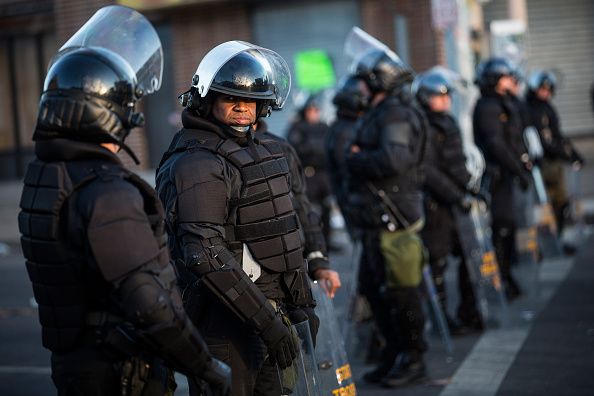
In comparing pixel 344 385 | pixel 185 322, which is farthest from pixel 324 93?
pixel 185 322

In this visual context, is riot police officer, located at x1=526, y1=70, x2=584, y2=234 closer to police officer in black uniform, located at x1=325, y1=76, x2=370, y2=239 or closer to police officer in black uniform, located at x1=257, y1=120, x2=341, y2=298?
police officer in black uniform, located at x1=325, y1=76, x2=370, y2=239

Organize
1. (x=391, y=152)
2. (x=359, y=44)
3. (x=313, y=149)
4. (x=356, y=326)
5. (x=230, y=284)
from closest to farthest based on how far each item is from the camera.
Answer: (x=230, y=284) < (x=391, y=152) < (x=356, y=326) < (x=359, y=44) < (x=313, y=149)

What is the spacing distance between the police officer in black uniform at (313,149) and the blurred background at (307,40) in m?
0.65

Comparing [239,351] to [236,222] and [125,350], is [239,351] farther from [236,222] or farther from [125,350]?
[125,350]

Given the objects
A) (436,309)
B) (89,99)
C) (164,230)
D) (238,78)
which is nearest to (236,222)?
(238,78)

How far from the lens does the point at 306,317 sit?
4.59 m

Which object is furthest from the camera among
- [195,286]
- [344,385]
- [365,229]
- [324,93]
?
[324,93]

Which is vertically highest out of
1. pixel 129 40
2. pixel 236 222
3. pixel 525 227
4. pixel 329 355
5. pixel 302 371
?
pixel 129 40

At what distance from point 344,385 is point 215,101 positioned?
136 cm

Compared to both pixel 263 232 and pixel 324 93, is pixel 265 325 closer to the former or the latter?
pixel 263 232

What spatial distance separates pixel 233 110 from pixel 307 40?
14841 mm

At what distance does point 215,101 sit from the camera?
454 cm

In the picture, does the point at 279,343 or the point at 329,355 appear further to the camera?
the point at 329,355

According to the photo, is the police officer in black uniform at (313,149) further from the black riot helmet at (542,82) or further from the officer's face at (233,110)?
the officer's face at (233,110)
